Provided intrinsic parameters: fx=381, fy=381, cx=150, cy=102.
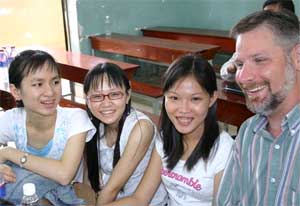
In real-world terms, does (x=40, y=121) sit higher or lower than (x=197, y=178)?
higher

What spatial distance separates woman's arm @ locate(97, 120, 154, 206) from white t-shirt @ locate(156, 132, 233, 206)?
17 cm

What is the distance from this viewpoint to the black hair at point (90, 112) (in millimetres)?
1750

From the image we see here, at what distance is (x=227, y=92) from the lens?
2.70 m

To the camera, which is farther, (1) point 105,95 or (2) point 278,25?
(1) point 105,95

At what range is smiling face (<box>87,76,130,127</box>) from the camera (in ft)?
5.70

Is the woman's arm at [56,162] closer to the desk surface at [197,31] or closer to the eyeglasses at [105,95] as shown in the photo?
the eyeglasses at [105,95]

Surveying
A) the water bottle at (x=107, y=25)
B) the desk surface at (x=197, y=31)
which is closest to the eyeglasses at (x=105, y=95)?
the desk surface at (x=197, y=31)

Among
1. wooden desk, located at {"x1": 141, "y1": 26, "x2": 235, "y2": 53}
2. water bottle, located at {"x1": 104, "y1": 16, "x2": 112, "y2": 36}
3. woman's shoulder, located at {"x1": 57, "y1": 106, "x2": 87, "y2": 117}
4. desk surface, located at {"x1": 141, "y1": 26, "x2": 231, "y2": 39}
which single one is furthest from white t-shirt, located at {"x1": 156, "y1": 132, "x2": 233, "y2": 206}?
water bottle, located at {"x1": 104, "y1": 16, "x2": 112, "y2": 36}

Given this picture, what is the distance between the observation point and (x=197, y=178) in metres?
1.51

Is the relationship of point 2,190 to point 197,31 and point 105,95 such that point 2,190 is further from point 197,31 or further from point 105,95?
point 197,31

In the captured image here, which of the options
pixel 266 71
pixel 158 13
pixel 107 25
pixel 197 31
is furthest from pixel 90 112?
pixel 158 13

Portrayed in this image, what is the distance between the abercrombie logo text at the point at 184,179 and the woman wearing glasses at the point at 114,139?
0.57 ft

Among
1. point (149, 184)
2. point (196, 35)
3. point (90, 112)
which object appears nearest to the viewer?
point (149, 184)

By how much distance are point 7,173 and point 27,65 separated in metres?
0.51
